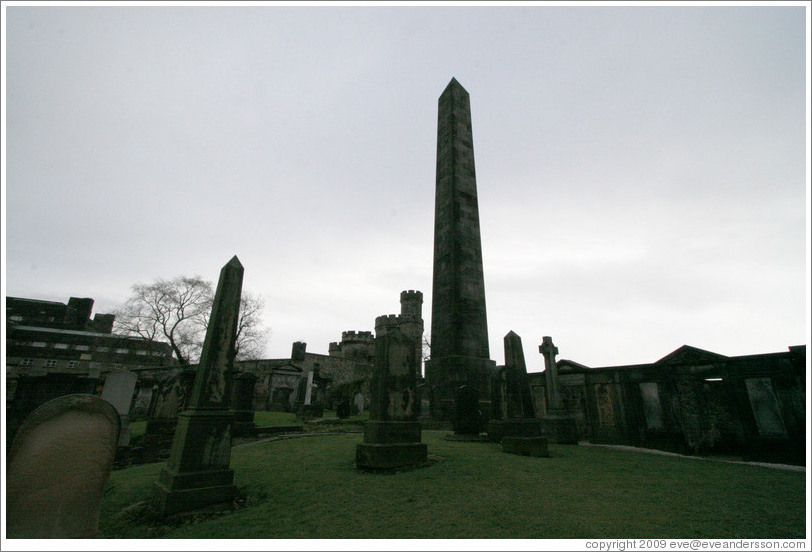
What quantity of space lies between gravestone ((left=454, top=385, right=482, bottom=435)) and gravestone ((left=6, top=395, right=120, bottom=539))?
7.40 metres

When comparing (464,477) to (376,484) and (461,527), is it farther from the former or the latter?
(461,527)

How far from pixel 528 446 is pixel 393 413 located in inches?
119

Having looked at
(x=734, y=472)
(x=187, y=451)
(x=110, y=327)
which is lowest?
(x=734, y=472)

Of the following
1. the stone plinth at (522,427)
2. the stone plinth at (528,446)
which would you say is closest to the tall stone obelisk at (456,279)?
the stone plinth at (522,427)

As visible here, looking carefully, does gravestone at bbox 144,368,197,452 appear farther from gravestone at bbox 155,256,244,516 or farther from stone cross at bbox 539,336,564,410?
stone cross at bbox 539,336,564,410

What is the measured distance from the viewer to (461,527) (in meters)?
3.04

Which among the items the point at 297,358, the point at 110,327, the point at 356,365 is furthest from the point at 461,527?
the point at 110,327

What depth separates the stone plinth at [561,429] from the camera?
32.3 ft

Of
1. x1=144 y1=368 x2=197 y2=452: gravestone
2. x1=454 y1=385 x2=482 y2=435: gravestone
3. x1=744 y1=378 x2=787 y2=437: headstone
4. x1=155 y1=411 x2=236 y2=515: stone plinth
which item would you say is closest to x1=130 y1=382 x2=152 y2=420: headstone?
x1=144 y1=368 x2=197 y2=452: gravestone

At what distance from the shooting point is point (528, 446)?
686 centimetres

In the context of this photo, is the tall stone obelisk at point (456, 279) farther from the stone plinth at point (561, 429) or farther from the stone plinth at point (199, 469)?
the stone plinth at point (199, 469)

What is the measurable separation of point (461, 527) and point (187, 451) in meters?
3.17

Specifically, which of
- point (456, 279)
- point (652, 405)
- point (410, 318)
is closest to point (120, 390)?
point (456, 279)

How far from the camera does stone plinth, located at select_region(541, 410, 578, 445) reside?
9.84 meters
